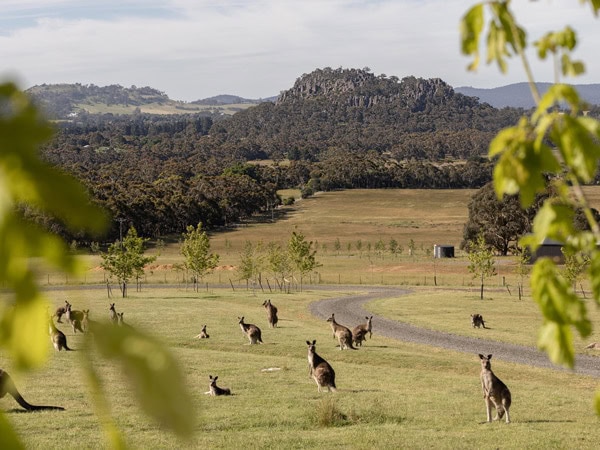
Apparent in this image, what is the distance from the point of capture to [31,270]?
609mm

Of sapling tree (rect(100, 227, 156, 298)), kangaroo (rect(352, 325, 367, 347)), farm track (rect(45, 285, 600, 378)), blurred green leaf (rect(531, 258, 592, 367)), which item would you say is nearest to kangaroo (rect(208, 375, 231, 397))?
farm track (rect(45, 285, 600, 378))

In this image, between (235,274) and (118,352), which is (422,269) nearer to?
(235,274)

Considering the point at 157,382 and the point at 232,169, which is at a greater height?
the point at 157,382

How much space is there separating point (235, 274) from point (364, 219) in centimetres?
5075

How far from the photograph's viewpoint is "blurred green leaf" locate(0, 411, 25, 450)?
22.9 inches

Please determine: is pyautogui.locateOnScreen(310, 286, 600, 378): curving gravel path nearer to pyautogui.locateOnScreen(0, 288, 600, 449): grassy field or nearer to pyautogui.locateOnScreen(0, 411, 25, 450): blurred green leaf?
pyautogui.locateOnScreen(0, 288, 600, 449): grassy field

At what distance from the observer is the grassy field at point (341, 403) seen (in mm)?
11867

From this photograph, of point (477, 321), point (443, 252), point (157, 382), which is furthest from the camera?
point (443, 252)

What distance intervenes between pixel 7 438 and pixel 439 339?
28862 millimetres

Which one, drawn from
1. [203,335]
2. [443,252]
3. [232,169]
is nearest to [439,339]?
[203,335]

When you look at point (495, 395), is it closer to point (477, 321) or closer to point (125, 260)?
point (477, 321)

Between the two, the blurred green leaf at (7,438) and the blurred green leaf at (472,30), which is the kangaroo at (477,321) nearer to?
the blurred green leaf at (472,30)

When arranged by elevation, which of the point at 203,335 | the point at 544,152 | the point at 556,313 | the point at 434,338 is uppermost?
the point at 544,152

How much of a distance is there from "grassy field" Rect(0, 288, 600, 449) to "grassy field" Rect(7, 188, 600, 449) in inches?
1.3
